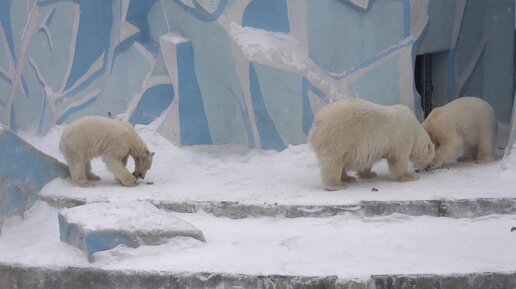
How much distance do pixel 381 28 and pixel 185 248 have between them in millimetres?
4116

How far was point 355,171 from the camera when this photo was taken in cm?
781

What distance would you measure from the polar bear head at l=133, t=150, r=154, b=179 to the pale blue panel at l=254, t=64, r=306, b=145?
5.31 feet

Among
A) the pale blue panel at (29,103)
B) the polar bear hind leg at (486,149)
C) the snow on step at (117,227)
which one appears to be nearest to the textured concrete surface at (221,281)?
the snow on step at (117,227)

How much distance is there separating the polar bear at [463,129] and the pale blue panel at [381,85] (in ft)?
2.32

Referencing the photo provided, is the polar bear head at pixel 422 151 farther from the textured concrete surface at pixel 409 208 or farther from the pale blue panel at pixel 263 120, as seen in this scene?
the pale blue panel at pixel 263 120

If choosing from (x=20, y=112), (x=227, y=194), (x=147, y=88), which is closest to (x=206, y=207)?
(x=227, y=194)

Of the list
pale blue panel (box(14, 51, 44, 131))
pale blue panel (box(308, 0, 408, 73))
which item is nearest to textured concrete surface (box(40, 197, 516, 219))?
pale blue panel (box(308, 0, 408, 73))

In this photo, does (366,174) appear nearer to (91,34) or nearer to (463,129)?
(463,129)

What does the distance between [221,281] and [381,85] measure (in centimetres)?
415

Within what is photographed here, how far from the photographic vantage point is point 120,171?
7926 mm

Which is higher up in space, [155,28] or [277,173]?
[155,28]

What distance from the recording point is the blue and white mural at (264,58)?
8773 mm

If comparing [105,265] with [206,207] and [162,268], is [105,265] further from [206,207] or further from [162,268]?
[206,207]

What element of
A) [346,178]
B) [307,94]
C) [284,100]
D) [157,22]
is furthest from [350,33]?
[157,22]
